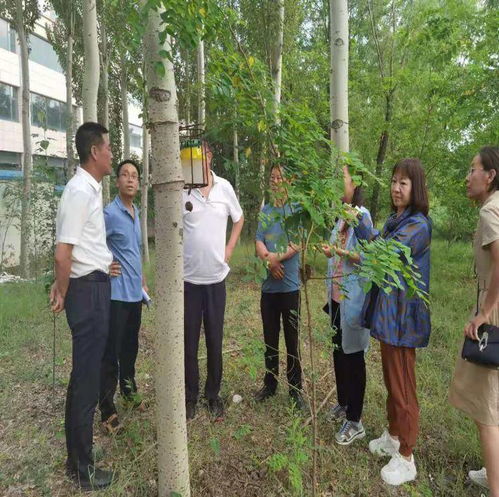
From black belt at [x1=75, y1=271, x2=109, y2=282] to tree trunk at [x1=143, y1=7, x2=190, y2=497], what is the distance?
2.16 feet

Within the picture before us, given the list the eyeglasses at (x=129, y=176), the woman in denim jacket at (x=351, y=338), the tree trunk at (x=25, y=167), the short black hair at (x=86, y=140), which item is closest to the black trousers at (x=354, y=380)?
the woman in denim jacket at (x=351, y=338)

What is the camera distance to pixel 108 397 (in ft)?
9.69

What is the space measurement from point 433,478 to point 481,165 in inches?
74.5

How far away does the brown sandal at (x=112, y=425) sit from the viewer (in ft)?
9.48

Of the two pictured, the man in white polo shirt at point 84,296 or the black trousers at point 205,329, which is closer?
the man in white polo shirt at point 84,296

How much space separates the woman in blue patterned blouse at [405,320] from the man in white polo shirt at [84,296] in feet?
5.23

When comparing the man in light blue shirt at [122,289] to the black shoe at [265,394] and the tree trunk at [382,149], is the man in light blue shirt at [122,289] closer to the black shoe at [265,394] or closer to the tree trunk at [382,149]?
the black shoe at [265,394]

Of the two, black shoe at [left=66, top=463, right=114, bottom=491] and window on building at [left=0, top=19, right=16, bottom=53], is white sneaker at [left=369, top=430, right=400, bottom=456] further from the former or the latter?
window on building at [left=0, top=19, right=16, bottom=53]

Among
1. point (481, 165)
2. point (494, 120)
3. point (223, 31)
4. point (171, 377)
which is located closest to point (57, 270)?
point (171, 377)

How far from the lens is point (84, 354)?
2.33 m

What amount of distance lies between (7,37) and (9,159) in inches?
229

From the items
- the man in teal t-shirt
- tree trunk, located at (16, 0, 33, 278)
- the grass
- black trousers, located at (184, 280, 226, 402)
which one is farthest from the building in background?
the man in teal t-shirt

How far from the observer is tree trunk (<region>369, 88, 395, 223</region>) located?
10.3m

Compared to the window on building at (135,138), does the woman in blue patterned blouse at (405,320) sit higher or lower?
lower
